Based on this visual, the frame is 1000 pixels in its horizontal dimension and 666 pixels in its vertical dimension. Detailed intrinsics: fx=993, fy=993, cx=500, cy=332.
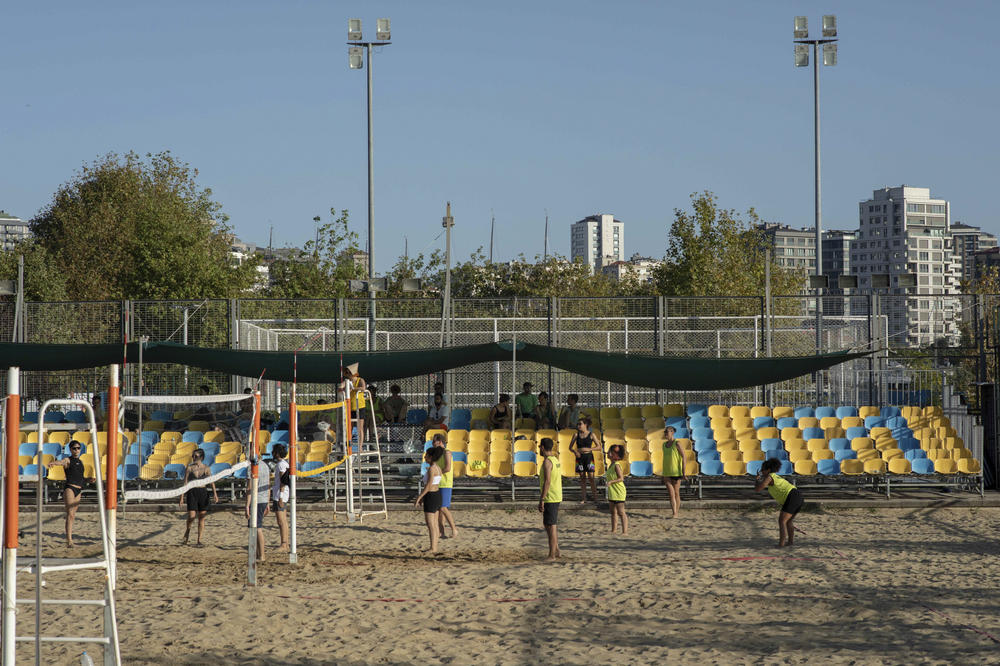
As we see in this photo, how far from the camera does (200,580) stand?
11.4m

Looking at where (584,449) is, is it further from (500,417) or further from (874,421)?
(874,421)

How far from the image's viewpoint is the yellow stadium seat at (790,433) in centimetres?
1831

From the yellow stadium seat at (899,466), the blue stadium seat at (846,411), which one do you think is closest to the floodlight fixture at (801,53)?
the blue stadium seat at (846,411)

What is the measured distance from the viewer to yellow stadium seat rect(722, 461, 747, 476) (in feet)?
56.7

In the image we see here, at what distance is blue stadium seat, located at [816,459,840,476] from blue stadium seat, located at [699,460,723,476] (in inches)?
67.9

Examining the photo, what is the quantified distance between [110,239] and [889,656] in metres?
40.8

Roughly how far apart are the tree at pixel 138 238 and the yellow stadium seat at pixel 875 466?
26939mm

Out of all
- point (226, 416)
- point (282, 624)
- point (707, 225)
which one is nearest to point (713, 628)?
point (282, 624)

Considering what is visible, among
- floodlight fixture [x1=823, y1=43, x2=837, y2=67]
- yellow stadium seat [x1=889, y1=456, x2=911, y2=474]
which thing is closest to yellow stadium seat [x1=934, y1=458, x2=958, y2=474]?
yellow stadium seat [x1=889, y1=456, x2=911, y2=474]

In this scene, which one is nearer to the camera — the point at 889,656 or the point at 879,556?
the point at 889,656

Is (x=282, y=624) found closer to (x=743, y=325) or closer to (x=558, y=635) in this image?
(x=558, y=635)

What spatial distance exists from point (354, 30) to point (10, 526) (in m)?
23.2

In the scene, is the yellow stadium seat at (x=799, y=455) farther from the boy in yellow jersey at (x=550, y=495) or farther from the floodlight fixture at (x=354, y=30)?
the floodlight fixture at (x=354, y=30)

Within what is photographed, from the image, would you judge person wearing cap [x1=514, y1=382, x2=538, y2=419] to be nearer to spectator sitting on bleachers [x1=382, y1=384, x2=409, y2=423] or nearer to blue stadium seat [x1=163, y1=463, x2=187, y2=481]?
spectator sitting on bleachers [x1=382, y1=384, x2=409, y2=423]
